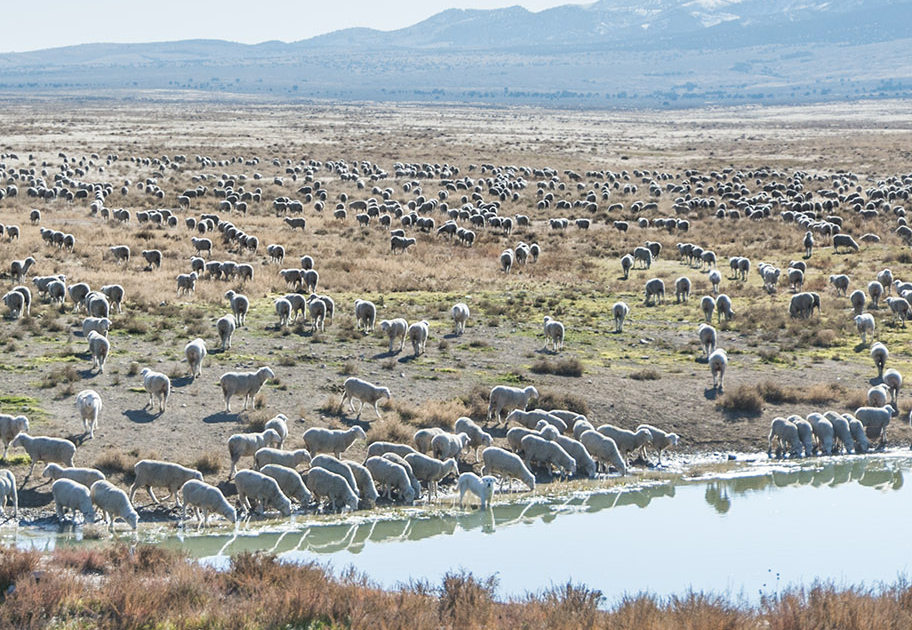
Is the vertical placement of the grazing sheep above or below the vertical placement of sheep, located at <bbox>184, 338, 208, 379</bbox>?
below

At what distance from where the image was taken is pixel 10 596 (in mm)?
10172

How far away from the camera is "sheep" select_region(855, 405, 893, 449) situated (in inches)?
782

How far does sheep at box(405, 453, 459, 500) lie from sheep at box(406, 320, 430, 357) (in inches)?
295

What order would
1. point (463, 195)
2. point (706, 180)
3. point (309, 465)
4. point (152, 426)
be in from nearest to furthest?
point (309, 465) < point (152, 426) < point (463, 195) < point (706, 180)

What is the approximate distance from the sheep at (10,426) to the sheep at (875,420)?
1481 cm

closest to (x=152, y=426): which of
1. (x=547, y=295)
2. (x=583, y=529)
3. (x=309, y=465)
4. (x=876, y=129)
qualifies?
(x=309, y=465)

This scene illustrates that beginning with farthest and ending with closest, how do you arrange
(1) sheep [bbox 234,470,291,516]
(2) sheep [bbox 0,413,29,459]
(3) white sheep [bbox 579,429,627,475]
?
1. (3) white sheep [bbox 579,429,627,475]
2. (2) sheep [bbox 0,413,29,459]
3. (1) sheep [bbox 234,470,291,516]

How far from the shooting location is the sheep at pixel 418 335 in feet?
79.5

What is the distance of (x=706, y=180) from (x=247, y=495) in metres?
62.7

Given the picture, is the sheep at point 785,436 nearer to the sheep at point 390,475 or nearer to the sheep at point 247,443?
the sheep at point 390,475

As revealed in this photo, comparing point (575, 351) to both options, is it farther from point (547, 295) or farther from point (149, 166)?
point (149, 166)

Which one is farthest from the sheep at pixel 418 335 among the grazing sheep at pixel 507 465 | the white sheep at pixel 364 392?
the grazing sheep at pixel 507 465

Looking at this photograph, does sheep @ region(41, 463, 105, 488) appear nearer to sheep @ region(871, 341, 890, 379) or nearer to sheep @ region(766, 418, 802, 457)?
sheep @ region(766, 418, 802, 457)

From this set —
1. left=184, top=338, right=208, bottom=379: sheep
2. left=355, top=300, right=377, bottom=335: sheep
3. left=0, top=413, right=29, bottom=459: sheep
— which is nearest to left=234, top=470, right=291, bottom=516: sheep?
left=0, top=413, right=29, bottom=459: sheep
